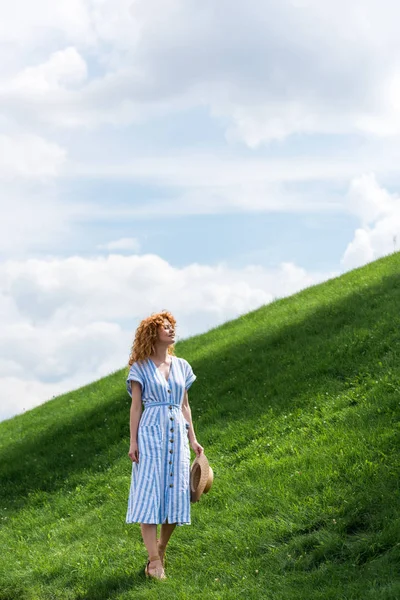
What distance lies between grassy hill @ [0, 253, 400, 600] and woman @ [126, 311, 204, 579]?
0.70m

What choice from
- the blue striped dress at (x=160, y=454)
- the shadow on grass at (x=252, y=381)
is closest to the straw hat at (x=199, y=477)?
the blue striped dress at (x=160, y=454)

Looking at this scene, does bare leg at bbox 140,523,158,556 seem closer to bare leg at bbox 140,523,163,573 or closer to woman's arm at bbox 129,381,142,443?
bare leg at bbox 140,523,163,573

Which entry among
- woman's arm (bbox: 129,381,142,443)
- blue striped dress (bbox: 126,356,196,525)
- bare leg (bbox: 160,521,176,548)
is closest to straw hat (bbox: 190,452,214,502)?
blue striped dress (bbox: 126,356,196,525)

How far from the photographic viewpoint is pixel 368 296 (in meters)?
18.0

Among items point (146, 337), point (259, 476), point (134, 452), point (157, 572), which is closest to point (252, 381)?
point (259, 476)

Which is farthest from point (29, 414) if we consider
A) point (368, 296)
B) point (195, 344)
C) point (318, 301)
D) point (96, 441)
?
point (368, 296)

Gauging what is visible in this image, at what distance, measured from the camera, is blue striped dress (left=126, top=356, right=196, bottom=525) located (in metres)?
8.91

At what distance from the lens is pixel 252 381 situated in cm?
1573

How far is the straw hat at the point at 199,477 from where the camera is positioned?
902 cm

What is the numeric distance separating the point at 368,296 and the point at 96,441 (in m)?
6.97

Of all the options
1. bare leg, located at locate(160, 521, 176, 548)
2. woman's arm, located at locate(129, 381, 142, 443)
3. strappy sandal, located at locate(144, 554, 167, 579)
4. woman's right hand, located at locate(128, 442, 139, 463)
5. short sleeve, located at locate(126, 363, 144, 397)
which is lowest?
strappy sandal, located at locate(144, 554, 167, 579)

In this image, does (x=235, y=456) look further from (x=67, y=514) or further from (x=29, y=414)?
(x=29, y=414)

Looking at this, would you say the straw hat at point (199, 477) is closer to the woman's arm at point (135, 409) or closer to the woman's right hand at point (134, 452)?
the woman's right hand at point (134, 452)

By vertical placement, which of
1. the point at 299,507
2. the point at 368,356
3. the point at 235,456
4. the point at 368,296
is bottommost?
the point at 299,507
